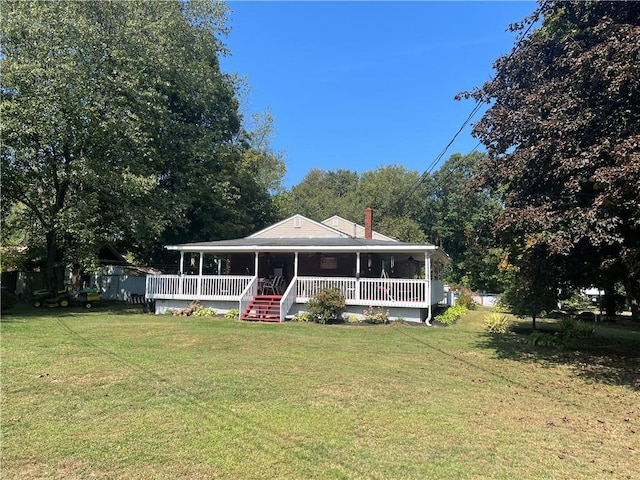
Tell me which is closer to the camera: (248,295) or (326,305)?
(326,305)

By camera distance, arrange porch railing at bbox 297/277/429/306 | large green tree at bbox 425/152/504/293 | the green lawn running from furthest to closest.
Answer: large green tree at bbox 425/152/504/293
porch railing at bbox 297/277/429/306
the green lawn

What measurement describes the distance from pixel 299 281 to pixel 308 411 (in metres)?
11.5

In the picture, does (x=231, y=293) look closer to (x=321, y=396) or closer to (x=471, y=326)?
(x=471, y=326)

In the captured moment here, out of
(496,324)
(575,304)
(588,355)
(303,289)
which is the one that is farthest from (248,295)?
(575,304)

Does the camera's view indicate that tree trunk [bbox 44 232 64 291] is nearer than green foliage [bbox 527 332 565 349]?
No

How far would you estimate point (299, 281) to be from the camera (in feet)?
55.2

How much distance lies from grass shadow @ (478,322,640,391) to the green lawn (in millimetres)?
90

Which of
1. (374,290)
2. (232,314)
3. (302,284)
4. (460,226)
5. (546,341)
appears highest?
(460,226)

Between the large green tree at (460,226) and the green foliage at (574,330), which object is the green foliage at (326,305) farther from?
the large green tree at (460,226)

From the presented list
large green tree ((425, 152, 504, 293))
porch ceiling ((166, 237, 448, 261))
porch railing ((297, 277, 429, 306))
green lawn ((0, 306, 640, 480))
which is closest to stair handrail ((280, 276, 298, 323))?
porch railing ((297, 277, 429, 306))

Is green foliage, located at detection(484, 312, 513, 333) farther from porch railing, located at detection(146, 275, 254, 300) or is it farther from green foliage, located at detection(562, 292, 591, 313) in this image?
green foliage, located at detection(562, 292, 591, 313)

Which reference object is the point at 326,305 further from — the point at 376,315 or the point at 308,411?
the point at 308,411

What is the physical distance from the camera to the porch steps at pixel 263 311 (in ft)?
52.3

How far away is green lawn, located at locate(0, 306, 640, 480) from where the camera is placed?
3.91 m
